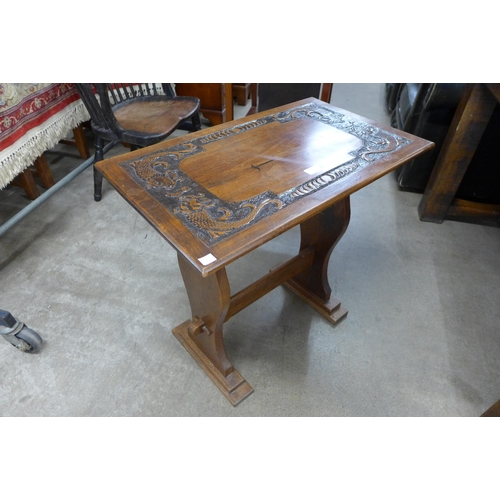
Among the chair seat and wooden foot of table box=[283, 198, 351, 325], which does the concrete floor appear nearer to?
wooden foot of table box=[283, 198, 351, 325]

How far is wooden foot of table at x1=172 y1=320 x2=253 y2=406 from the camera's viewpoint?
1156 millimetres

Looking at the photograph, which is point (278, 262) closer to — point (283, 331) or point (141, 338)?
point (283, 331)

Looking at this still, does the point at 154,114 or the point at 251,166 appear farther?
the point at 154,114

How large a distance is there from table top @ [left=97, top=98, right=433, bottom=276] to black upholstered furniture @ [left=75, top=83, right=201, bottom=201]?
66 cm

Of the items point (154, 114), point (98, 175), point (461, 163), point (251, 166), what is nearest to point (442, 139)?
point (461, 163)

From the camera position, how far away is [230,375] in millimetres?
1189

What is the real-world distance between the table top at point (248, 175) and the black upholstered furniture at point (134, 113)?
661mm

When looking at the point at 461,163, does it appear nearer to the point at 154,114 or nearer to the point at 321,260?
the point at 321,260

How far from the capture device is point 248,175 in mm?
954

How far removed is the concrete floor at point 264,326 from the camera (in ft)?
3.81

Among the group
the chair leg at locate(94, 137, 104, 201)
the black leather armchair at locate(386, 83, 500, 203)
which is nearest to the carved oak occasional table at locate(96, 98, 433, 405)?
the black leather armchair at locate(386, 83, 500, 203)

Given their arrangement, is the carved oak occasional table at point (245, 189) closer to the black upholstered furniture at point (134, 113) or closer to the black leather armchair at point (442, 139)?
the black upholstered furniture at point (134, 113)

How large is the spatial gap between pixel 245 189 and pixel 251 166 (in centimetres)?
13

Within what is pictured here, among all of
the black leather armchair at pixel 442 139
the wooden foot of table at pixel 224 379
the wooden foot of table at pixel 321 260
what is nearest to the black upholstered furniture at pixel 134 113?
the wooden foot of table at pixel 321 260
